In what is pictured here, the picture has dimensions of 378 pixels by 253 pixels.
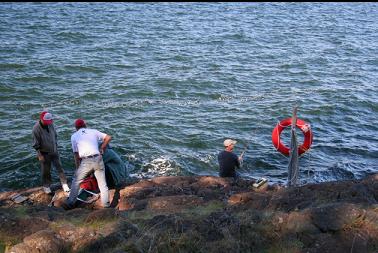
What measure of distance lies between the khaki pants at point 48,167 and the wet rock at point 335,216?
5.80m

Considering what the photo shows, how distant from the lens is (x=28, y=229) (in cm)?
702

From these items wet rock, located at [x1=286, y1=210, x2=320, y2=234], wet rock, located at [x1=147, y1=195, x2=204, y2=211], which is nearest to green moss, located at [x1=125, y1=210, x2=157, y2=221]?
wet rock, located at [x1=147, y1=195, x2=204, y2=211]

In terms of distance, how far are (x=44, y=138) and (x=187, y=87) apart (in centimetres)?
975

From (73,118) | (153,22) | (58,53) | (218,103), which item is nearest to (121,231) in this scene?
(73,118)

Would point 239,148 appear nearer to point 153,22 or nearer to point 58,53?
point 58,53

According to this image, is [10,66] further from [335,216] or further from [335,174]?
[335,216]

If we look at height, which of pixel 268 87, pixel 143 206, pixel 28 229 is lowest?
pixel 268 87

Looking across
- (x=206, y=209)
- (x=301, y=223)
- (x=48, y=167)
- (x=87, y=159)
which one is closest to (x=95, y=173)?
(x=87, y=159)

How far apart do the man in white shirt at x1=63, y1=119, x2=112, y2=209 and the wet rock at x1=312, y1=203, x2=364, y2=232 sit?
13.1 feet

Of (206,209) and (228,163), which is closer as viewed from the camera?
(206,209)

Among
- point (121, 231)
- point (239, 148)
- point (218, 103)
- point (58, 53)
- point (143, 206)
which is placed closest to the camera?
point (121, 231)

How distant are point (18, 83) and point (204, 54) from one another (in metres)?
9.17

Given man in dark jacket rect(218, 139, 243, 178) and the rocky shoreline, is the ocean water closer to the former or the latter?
man in dark jacket rect(218, 139, 243, 178)

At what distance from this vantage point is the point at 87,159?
8992 mm
